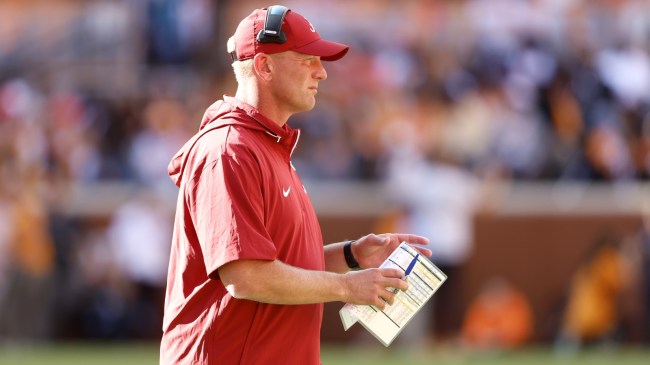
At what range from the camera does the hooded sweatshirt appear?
4152mm

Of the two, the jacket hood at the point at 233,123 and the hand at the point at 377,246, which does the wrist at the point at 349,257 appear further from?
the jacket hood at the point at 233,123

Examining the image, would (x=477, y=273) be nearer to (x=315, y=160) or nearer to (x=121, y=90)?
(x=315, y=160)

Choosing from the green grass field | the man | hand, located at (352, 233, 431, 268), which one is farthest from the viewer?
the green grass field

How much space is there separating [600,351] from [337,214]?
3.42 meters

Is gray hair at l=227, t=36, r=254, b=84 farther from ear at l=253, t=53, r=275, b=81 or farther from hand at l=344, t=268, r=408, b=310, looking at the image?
hand at l=344, t=268, r=408, b=310

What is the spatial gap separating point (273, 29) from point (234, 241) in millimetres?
814

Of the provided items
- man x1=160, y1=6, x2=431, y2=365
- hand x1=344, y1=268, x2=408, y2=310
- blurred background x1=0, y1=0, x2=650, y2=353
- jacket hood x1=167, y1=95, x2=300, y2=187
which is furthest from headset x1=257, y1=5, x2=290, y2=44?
blurred background x1=0, y1=0, x2=650, y2=353

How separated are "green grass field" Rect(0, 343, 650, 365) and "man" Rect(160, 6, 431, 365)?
7633 millimetres

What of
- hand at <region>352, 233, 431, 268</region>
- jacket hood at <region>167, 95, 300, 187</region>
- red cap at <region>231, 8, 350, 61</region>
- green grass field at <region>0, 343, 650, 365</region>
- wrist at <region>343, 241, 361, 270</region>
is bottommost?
green grass field at <region>0, 343, 650, 365</region>

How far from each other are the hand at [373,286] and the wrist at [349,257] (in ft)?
1.73

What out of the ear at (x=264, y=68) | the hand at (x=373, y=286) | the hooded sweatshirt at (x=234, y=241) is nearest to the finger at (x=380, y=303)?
the hand at (x=373, y=286)

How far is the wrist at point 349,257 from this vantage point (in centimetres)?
494

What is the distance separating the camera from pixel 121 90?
55.6 ft

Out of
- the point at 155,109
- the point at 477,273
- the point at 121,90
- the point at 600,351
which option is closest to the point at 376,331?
the point at 600,351
